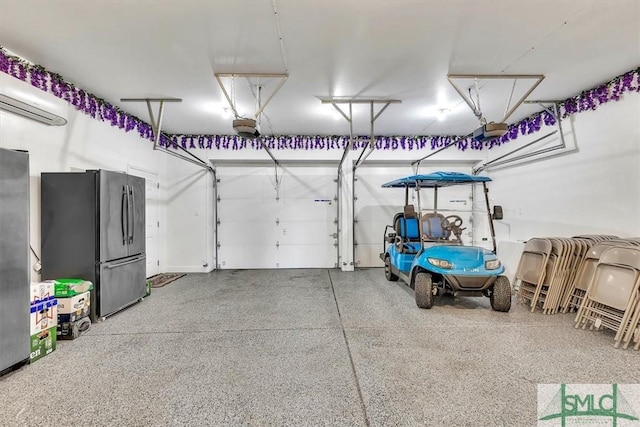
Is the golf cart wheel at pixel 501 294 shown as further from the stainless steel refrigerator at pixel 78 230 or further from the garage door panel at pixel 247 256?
the stainless steel refrigerator at pixel 78 230

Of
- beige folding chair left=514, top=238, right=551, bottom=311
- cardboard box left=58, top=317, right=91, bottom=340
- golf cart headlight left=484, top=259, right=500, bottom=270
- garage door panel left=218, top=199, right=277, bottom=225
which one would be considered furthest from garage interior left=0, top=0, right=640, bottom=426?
garage door panel left=218, top=199, right=277, bottom=225

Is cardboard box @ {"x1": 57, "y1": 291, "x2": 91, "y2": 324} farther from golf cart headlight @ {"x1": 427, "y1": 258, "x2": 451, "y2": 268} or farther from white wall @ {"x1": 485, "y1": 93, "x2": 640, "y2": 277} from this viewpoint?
white wall @ {"x1": 485, "y1": 93, "x2": 640, "y2": 277}

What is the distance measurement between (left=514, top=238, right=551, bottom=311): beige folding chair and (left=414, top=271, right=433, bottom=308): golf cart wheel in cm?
143

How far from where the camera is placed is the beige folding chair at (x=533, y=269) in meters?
4.02

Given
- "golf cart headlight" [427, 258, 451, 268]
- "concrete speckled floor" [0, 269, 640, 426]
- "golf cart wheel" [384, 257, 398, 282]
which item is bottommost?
"concrete speckled floor" [0, 269, 640, 426]

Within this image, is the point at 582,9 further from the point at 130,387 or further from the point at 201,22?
the point at 130,387

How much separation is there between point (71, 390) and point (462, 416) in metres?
2.94

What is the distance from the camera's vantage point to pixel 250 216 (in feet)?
24.1

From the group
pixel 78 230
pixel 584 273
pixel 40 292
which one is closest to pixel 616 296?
pixel 584 273

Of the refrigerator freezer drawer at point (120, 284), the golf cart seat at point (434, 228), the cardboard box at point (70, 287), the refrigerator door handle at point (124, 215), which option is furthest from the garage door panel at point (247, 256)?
the golf cart seat at point (434, 228)

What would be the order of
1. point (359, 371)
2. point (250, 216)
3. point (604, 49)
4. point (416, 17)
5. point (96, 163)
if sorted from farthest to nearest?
point (250, 216), point (96, 163), point (604, 49), point (416, 17), point (359, 371)

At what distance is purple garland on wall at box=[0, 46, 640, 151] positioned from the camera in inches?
144

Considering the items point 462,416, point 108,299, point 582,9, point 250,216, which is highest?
point 582,9

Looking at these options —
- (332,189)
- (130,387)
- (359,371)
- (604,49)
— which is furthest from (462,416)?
(332,189)
